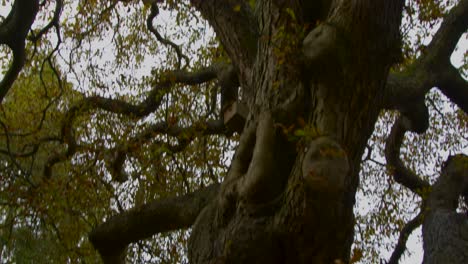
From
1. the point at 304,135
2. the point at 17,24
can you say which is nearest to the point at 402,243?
the point at 304,135

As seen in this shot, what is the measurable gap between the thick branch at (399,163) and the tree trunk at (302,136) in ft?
13.6

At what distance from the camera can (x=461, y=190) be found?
288 inches

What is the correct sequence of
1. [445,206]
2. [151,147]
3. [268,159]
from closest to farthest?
[268,159] < [445,206] < [151,147]

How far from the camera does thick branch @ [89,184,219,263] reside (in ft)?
20.5

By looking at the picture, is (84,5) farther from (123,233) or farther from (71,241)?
(123,233)

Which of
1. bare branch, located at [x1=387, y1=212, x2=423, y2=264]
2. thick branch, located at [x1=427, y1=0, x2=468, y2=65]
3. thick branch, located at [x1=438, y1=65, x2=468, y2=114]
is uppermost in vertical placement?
thick branch, located at [x1=427, y1=0, x2=468, y2=65]

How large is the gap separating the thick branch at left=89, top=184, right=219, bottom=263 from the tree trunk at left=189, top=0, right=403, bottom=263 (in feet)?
5.37

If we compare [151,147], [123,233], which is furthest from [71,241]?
[123,233]

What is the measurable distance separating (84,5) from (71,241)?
3496 mm

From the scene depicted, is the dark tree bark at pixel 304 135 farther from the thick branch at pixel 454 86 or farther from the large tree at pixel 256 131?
the thick branch at pixel 454 86

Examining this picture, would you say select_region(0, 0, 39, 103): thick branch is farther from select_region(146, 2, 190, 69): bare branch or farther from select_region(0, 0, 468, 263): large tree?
select_region(146, 2, 190, 69): bare branch

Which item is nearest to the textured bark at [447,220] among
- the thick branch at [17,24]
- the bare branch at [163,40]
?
the bare branch at [163,40]

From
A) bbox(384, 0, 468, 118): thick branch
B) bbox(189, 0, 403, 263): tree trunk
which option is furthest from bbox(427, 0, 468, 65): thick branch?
bbox(189, 0, 403, 263): tree trunk

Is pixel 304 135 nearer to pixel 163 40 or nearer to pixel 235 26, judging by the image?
pixel 235 26
